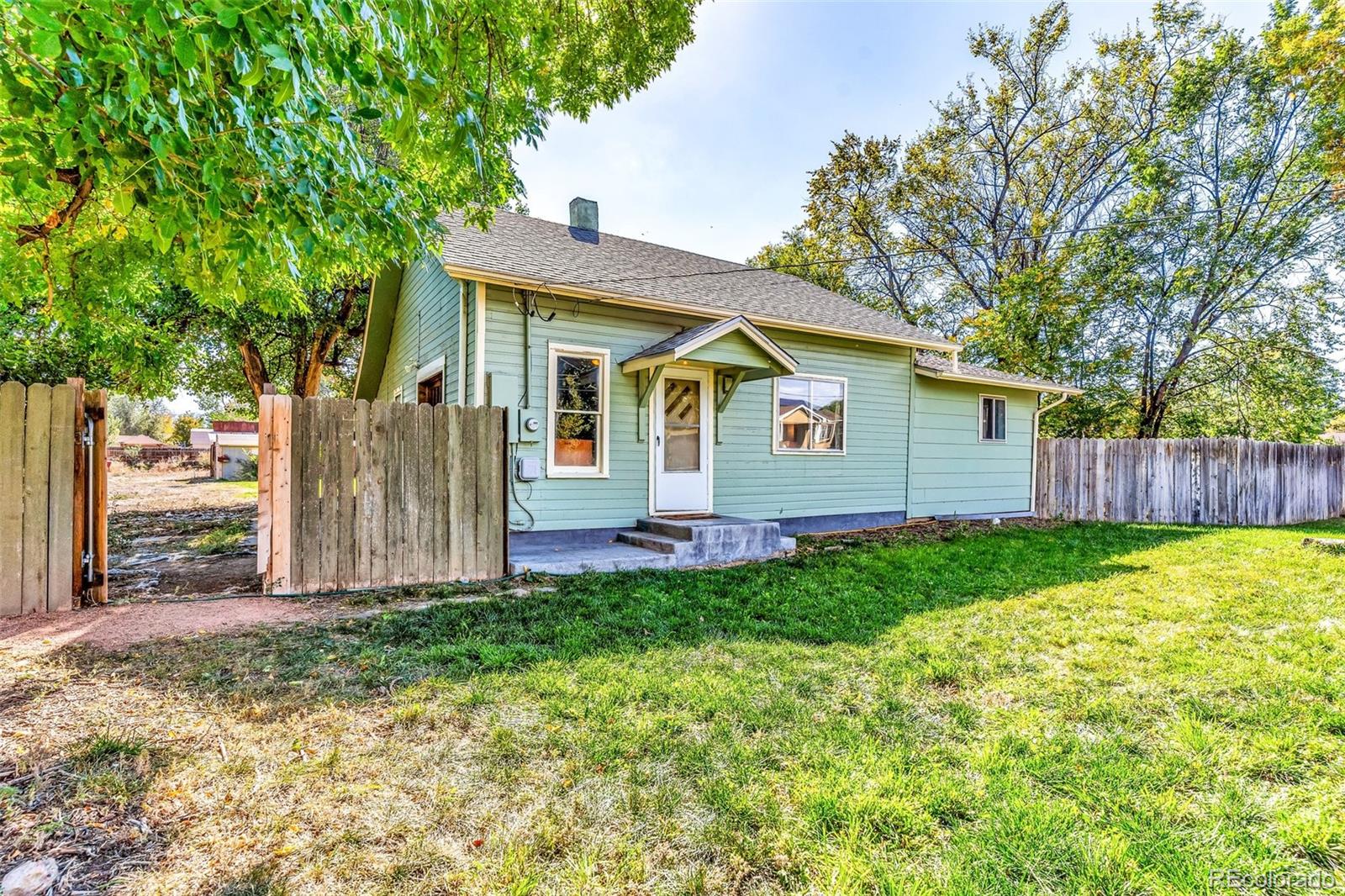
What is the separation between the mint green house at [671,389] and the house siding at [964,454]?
4cm

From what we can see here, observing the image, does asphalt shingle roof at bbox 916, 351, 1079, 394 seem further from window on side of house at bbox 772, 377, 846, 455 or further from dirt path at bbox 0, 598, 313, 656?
dirt path at bbox 0, 598, 313, 656

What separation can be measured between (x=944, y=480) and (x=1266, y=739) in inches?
355

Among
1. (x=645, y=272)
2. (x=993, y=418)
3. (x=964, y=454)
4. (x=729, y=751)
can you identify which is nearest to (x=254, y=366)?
(x=645, y=272)

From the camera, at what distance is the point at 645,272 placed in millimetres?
8664

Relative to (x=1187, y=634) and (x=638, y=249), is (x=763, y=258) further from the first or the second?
(x=1187, y=634)

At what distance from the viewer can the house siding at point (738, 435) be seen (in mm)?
7020

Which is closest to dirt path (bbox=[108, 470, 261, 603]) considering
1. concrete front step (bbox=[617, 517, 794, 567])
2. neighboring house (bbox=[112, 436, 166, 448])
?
concrete front step (bbox=[617, 517, 794, 567])

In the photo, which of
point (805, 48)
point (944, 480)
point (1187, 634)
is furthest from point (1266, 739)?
point (805, 48)

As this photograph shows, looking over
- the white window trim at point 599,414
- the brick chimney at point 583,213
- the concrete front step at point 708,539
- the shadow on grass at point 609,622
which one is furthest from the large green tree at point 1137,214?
the shadow on grass at point 609,622

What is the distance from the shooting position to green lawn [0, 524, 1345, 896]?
1.83 m

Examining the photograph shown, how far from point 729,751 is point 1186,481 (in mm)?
13935

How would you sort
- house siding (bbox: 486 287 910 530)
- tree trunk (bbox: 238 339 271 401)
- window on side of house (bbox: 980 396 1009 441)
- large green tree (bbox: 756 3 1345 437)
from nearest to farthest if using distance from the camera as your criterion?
house siding (bbox: 486 287 910 530) < window on side of house (bbox: 980 396 1009 441) < tree trunk (bbox: 238 339 271 401) < large green tree (bbox: 756 3 1345 437)

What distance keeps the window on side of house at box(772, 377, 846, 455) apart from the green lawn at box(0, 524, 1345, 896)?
15.5 ft

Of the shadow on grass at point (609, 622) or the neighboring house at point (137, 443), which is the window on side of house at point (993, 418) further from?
the neighboring house at point (137, 443)
